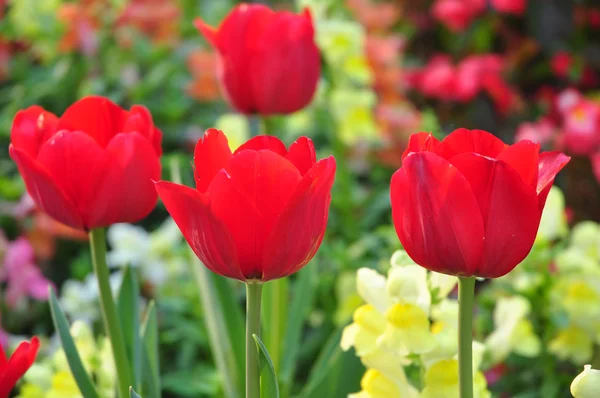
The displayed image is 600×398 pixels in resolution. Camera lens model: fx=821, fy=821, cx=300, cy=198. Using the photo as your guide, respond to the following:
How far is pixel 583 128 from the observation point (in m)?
1.77

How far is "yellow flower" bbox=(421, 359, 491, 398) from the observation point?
633mm

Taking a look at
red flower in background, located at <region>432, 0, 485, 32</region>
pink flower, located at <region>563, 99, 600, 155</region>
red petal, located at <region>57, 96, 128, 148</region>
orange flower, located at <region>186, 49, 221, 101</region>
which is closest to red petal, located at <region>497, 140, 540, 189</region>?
red petal, located at <region>57, 96, 128, 148</region>

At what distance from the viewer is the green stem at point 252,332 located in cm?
52

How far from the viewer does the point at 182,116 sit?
213 cm

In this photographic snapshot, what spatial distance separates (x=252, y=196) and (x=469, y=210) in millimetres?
132

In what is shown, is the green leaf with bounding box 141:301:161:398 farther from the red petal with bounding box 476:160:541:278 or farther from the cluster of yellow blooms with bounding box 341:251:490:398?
the red petal with bounding box 476:160:541:278

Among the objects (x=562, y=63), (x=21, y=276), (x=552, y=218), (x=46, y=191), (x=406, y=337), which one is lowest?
(x=562, y=63)

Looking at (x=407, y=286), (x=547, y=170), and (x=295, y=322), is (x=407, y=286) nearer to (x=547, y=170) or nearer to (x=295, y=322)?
(x=547, y=170)

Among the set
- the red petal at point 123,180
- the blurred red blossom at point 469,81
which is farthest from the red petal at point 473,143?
the blurred red blossom at point 469,81

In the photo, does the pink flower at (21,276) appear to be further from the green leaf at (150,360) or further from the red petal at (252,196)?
the red petal at (252,196)

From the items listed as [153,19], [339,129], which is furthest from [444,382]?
[153,19]

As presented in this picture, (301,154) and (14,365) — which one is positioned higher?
(301,154)

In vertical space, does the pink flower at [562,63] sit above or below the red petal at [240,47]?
below

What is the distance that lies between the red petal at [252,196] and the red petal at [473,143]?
103 millimetres
